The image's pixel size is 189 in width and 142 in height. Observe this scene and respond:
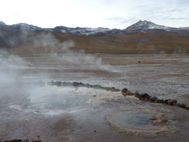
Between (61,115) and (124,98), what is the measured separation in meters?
3.84

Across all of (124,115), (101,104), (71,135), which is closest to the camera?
(71,135)

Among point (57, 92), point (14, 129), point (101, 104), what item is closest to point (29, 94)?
point (57, 92)

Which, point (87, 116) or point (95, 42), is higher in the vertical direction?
point (95, 42)

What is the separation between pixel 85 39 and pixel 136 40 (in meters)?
16.4

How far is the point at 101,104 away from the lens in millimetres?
13484

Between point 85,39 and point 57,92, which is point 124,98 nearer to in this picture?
point 57,92

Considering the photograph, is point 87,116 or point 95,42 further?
point 95,42

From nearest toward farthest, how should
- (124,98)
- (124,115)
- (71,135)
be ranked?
(71,135) < (124,115) < (124,98)

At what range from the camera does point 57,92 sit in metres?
16.9

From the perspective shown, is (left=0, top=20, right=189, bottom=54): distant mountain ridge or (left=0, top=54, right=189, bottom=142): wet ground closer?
(left=0, top=54, right=189, bottom=142): wet ground

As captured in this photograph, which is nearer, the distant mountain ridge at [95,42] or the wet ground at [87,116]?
the wet ground at [87,116]

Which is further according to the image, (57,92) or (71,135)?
(57,92)

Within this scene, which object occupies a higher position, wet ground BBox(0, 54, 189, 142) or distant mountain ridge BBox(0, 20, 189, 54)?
distant mountain ridge BBox(0, 20, 189, 54)

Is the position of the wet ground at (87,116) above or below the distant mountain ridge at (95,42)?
below
